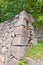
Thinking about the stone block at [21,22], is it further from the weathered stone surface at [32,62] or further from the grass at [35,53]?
the weathered stone surface at [32,62]

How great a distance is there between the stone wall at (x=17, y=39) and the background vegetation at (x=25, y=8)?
0.28 metres

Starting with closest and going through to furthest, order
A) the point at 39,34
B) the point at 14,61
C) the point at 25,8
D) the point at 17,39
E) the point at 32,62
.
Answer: the point at 32,62 < the point at 14,61 < the point at 17,39 < the point at 39,34 < the point at 25,8

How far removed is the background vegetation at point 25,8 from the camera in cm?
709

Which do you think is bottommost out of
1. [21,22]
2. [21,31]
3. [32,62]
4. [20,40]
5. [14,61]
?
[14,61]

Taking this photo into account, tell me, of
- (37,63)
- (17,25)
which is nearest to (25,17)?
(17,25)

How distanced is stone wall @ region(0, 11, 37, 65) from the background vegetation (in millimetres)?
281

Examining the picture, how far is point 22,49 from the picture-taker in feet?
21.9

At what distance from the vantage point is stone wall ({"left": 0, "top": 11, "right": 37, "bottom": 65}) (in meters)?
6.69

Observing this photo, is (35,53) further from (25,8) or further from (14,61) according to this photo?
(25,8)

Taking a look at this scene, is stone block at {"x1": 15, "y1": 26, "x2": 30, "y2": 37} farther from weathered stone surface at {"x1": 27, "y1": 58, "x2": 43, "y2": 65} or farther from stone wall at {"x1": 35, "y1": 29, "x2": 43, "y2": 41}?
weathered stone surface at {"x1": 27, "y1": 58, "x2": 43, "y2": 65}

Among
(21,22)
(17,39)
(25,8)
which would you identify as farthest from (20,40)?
(25,8)

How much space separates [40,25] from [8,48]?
1164 millimetres

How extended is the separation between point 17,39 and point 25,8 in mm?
1277

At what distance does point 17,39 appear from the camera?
675 cm
